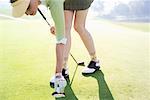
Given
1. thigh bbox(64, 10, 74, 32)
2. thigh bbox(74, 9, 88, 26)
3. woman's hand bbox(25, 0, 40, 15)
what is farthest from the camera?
thigh bbox(74, 9, 88, 26)

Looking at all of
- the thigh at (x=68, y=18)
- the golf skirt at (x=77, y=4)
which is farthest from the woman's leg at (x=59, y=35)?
the golf skirt at (x=77, y=4)

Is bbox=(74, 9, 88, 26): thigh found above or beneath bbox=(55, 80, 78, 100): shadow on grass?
above

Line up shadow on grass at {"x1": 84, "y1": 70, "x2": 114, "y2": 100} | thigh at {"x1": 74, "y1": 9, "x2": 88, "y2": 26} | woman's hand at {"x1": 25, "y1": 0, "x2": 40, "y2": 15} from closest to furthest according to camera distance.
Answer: woman's hand at {"x1": 25, "y1": 0, "x2": 40, "y2": 15} → shadow on grass at {"x1": 84, "y1": 70, "x2": 114, "y2": 100} → thigh at {"x1": 74, "y1": 9, "x2": 88, "y2": 26}

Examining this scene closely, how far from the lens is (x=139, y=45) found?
7.01 m

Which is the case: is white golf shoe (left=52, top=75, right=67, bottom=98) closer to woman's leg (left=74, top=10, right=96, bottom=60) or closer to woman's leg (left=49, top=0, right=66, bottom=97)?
woman's leg (left=49, top=0, right=66, bottom=97)

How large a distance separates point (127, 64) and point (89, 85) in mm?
1152

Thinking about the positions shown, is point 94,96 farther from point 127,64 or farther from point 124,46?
point 124,46

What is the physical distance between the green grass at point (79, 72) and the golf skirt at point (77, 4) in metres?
0.75

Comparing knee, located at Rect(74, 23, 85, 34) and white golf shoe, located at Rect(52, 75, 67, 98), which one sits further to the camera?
knee, located at Rect(74, 23, 85, 34)

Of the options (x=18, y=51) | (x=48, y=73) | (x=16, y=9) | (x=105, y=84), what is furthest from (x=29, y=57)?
(x=16, y=9)

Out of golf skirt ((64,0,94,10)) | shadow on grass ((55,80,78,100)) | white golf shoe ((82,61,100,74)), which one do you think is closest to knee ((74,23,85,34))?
golf skirt ((64,0,94,10))

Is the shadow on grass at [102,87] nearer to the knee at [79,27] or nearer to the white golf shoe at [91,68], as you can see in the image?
the white golf shoe at [91,68]

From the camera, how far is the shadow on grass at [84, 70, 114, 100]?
3904 mm

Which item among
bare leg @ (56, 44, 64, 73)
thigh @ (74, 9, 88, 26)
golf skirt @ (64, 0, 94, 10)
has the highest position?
golf skirt @ (64, 0, 94, 10)
